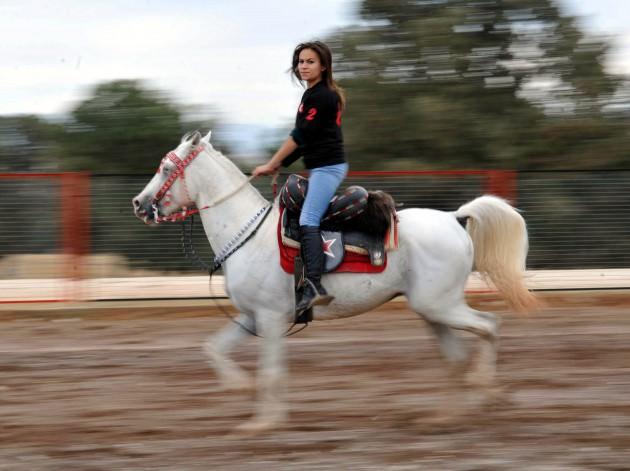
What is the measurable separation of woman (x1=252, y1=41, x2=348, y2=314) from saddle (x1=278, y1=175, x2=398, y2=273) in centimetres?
10

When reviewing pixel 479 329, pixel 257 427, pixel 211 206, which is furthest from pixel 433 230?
pixel 257 427

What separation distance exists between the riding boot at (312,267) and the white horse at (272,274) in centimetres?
11

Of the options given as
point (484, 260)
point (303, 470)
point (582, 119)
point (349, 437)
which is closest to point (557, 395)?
point (484, 260)

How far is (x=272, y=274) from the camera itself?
6.60 m

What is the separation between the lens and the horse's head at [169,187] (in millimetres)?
6801

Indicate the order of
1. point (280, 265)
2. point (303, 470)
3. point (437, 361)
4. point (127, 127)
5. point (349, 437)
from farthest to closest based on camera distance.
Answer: point (127, 127) < point (437, 361) < point (280, 265) < point (349, 437) < point (303, 470)

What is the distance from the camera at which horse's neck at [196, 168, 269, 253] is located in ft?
22.2

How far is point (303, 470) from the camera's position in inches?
215

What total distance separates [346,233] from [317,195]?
0.39 m

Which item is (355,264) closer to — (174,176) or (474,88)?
(174,176)

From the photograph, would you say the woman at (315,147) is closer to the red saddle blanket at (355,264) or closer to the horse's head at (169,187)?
the red saddle blanket at (355,264)

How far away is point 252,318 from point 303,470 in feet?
5.16

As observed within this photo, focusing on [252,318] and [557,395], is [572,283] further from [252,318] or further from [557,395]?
[252,318]

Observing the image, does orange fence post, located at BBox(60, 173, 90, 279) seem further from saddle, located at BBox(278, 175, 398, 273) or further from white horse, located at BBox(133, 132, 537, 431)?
saddle, located at BBox(278, 175, 398, 273)
